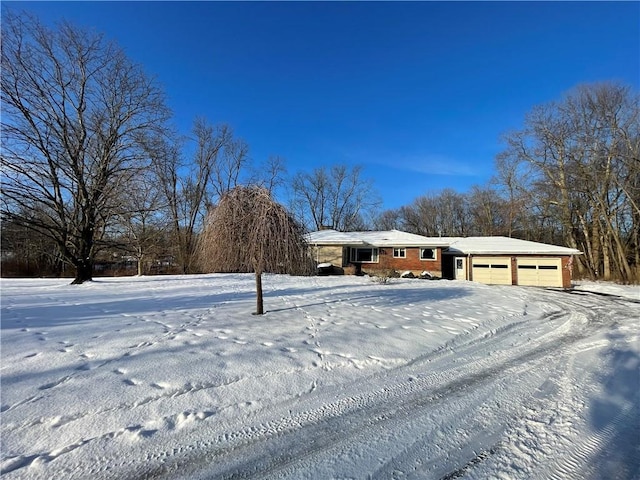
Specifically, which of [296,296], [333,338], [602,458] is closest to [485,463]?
[602,458]

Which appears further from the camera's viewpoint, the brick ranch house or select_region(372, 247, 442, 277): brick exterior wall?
select_region(372, 247, 442, 277): brick exterior wall

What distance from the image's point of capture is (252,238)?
662 centimetres

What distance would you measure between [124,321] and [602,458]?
753 centimetres

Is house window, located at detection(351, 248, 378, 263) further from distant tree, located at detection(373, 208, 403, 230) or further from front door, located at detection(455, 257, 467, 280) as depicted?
distant tree, located at detection(373, 208, 403, 230)

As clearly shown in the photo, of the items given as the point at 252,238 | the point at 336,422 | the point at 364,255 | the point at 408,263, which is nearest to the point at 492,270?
the point at 408,263

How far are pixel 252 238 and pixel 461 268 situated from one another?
68.0 feet

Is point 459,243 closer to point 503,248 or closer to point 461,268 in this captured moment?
point 461,268

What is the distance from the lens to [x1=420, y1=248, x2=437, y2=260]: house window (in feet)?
75.7

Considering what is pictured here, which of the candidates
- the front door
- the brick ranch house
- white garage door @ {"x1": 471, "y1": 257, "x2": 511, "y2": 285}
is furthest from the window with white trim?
white garage door @ {"x1": 471, "y1": 257, "x2": 511, "y2": 285}

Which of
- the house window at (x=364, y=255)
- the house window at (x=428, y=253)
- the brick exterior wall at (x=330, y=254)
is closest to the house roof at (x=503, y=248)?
the house window at (x=428, y=253)

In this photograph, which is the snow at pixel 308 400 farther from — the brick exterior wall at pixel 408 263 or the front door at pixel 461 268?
the front door at pixel 461 268

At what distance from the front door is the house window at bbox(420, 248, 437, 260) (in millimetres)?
1916

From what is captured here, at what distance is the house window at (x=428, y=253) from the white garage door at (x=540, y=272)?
5619 mm

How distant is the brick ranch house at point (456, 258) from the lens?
2056cm
